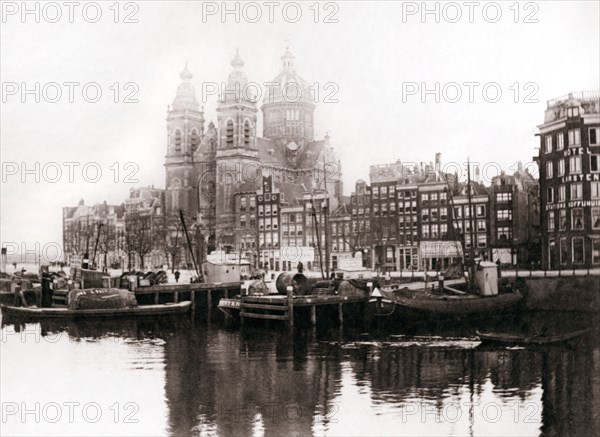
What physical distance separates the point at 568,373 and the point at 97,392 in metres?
5.21

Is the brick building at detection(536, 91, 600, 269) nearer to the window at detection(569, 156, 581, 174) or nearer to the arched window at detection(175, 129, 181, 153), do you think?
the window at detection(569, 156, 581, 174)

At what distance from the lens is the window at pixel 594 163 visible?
846 centimetres

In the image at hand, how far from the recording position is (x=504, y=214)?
34.2 feet

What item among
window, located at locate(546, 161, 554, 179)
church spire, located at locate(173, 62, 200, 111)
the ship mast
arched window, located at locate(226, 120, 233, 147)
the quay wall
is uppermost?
church spire, located at locate(173, 62, 200, 111)

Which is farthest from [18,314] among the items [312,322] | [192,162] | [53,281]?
[192,162]

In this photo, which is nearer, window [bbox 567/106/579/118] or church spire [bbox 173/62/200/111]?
window [bbox 567/106/579/118]

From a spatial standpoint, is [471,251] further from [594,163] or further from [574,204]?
[594,163]

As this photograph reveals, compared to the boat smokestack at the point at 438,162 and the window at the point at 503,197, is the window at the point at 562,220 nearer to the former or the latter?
the window at the point at 503,197

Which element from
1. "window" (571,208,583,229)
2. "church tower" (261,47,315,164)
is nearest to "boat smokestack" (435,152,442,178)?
"church tower" (261,47,315,164)

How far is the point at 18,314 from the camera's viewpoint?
1513cm

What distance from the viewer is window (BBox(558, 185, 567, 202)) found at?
29.2ft

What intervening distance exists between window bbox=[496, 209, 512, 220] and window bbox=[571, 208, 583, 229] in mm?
1293

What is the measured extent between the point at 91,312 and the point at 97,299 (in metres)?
0.32

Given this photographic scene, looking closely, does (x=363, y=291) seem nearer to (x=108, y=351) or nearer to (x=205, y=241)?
(x=205, y=241)
